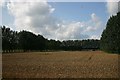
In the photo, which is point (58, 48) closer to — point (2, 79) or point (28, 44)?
point (28, 44)

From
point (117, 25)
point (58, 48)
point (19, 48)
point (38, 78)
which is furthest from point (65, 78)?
point (58, 48)

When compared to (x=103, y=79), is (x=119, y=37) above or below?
above

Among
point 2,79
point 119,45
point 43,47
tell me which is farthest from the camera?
point 43,47

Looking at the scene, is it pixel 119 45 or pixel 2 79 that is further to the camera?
pixel 119 45

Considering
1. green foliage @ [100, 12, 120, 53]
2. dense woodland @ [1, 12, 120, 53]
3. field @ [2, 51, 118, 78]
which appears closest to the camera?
field @ [2, 51, 118, 78]

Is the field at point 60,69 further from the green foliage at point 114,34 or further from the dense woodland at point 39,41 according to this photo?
the dense woodland at point 39,41

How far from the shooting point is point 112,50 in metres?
86.6

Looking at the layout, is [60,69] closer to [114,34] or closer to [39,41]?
[114,34]

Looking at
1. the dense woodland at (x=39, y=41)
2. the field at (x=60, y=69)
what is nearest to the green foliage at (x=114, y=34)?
the dense woodland at (x=39, y=41)

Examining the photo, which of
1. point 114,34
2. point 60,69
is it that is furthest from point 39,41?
point 60,69

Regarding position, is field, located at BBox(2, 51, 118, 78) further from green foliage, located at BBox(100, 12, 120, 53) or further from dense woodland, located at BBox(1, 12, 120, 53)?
dense woodland, located at BBox(1, 12, 120, 53)

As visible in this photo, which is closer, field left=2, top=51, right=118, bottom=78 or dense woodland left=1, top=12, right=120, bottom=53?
field left=2, top=51, right=118, bottom=78

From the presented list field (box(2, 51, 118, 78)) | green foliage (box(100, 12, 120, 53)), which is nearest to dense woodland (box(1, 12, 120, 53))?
green foliage (box(100, 12, 120, 53))

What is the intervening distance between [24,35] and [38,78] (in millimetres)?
133940
